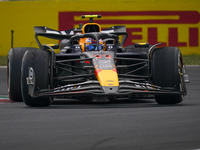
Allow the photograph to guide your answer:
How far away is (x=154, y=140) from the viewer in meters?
5.51

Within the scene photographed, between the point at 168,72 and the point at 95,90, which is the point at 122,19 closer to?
the point at 168,72

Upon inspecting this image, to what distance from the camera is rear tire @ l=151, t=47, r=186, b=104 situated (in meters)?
8.80

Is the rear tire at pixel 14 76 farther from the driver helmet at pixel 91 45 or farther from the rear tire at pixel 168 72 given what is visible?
the rear tire at pixel 168 72

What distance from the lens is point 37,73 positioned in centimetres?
851

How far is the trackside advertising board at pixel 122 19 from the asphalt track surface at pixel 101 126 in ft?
60.5

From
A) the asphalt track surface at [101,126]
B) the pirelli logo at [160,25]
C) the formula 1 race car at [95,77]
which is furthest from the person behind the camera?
the pirelli logo at [160,25]

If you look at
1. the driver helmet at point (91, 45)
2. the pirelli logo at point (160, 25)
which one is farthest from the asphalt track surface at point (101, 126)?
the pirelli logo at point (160, 25)

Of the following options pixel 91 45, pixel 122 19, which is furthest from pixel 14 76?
pixel 122 19

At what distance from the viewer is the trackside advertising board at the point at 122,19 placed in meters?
27.4

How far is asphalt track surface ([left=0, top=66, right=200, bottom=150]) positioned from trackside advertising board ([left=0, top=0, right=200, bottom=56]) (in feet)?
60.5

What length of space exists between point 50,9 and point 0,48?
11.0ft

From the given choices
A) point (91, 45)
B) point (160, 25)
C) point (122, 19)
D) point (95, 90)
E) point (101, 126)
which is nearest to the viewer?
point (101, 126)

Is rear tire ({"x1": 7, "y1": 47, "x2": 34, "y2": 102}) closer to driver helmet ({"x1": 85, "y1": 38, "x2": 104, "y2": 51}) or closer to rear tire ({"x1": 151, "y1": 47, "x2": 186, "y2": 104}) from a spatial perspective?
driver helmet ({"x1": 85, "y1": 38, "x2": 104, "y2": 51})

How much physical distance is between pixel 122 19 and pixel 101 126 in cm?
2157
